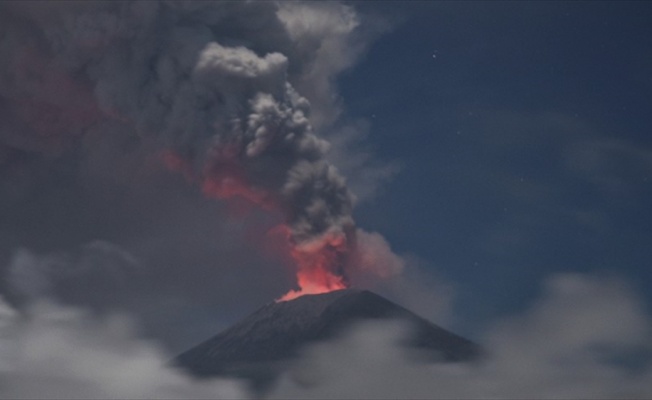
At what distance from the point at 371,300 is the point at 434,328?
6.89 meters

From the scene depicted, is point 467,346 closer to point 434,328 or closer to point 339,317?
point 434,328

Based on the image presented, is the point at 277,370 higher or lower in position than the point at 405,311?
lower

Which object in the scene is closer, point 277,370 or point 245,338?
point 277,370

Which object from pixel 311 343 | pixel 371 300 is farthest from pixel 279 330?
pixel 371 300

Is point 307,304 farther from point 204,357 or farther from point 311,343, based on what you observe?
point 204,357

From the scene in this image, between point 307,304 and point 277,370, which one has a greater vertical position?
point 307,304

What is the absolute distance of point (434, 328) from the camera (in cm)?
11469

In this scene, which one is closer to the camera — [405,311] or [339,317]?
[339,317]

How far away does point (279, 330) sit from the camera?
109062mm

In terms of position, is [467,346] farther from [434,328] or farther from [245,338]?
[245,338]

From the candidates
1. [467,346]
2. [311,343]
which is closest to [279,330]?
[311,343]

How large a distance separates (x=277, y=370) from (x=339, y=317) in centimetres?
830

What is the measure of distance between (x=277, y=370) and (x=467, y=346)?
19.2 m

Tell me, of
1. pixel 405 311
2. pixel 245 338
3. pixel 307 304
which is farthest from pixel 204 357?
pixel 405 311
